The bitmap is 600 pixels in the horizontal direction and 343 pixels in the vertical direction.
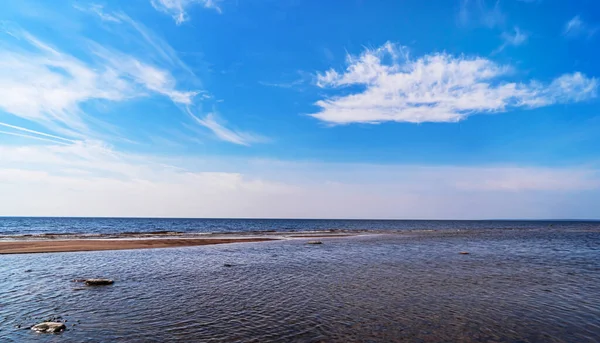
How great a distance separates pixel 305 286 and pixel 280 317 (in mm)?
5530

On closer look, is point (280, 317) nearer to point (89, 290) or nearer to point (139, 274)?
point (89, 290)

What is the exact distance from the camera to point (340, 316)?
12.2 meters

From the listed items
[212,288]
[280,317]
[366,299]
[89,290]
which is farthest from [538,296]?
[89,290]

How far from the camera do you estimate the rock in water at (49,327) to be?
33.7 feet

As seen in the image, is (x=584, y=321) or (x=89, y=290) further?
(x=89, y=290)

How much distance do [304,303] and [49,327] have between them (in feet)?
30.0

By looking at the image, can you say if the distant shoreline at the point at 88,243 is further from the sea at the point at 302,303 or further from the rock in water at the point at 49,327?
the rock in water at the point at 49,327

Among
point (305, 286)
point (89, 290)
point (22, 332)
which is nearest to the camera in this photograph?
point (22, 332)

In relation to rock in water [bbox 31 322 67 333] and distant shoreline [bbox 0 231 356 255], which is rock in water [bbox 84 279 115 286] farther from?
distant shoreline [bbox 0 231 356 255]

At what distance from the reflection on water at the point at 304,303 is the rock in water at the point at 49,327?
9.0 inches

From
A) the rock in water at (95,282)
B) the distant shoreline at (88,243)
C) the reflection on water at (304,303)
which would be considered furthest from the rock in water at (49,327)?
the distant shoreline at (88,243)

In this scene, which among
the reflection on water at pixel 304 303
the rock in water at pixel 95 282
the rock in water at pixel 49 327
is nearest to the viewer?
the rock in water at pixel 49 327

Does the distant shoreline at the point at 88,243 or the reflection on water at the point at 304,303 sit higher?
the distant shoreline at the point at 88,243

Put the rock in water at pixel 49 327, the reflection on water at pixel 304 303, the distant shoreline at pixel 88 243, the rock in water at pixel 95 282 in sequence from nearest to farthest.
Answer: the rock in water at pixel 49 327 → the reflection on water at pixel 304 303 → the rock in water at pixel 95 282 → the distant shoreline at pixel 88 243
